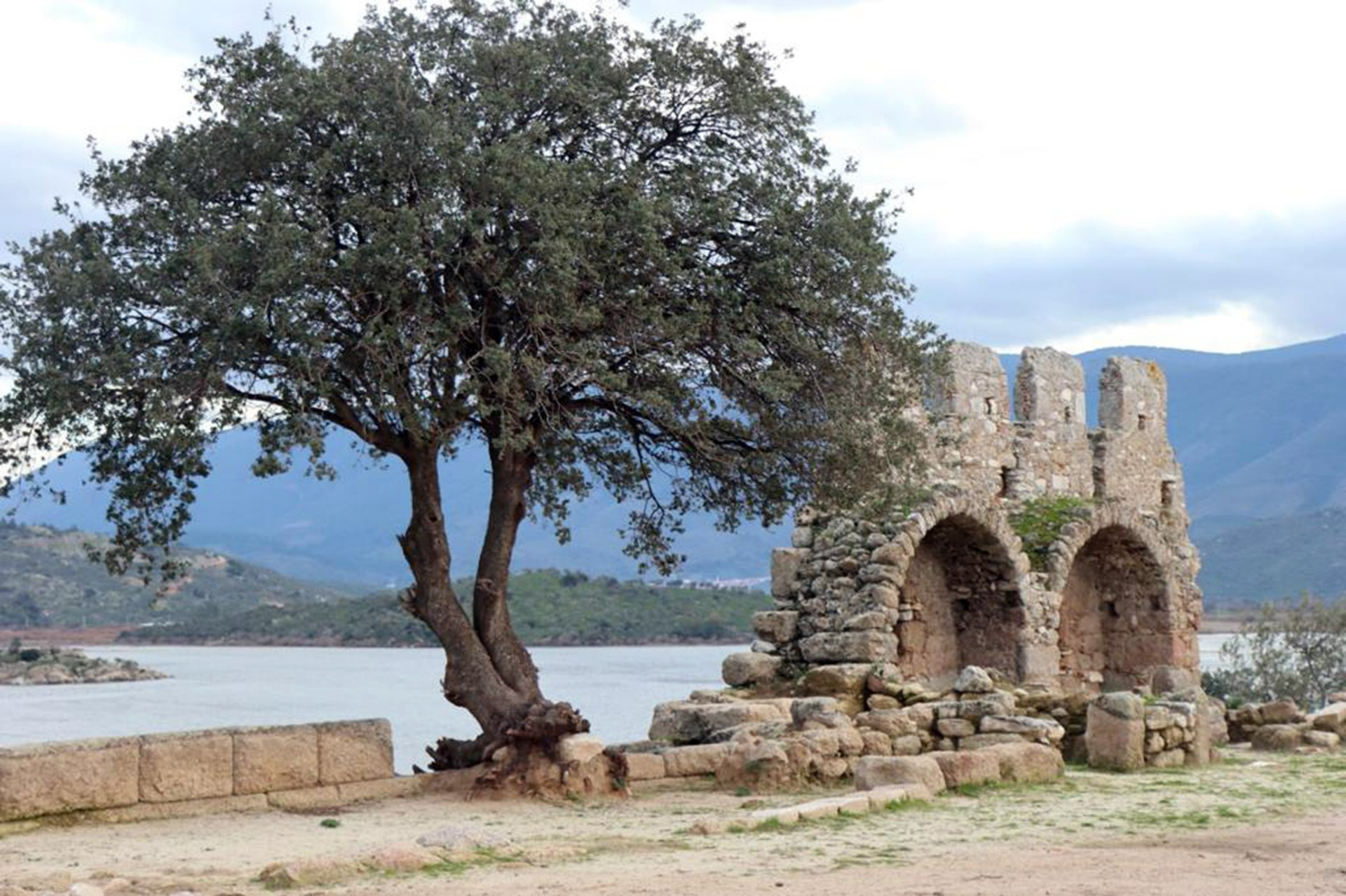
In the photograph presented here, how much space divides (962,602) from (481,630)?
801 centimetres

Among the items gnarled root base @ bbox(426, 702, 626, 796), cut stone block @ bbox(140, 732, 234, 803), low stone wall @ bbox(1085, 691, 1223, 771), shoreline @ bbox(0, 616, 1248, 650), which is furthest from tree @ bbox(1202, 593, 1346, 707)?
shoreline @ bbox(0, 616, 1248, 650)

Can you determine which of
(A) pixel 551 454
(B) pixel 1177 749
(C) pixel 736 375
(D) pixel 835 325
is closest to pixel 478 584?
(A) pixel 551 454

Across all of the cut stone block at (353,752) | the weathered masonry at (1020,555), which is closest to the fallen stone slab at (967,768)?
the weathered masonry at (1020,555)

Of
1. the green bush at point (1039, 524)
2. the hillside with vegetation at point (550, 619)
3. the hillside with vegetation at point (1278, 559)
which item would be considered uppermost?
the hillside with vegetation at point (1278, 559)

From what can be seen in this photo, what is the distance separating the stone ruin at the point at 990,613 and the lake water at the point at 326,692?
7.45m

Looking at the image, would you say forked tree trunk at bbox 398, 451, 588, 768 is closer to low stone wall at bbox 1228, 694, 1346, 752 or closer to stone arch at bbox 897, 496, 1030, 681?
stone arch at bbox 897, 496, 1030, 681

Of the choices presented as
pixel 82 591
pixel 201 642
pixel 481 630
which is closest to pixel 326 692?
pixel 201 642

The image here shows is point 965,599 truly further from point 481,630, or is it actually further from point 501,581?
point 481,630

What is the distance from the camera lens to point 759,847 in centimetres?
991

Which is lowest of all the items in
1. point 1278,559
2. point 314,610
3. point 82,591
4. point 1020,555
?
point 314,610

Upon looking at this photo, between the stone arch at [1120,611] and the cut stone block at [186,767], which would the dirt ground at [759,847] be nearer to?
the cut stone block at [186,767]

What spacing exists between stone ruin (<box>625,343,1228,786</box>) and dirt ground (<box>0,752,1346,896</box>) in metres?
1.35

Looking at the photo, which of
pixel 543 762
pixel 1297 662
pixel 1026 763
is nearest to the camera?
pixel 543 762

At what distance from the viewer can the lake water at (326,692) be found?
34.5 meters
